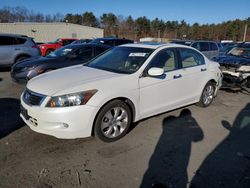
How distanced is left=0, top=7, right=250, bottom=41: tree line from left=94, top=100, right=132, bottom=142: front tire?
209 feet

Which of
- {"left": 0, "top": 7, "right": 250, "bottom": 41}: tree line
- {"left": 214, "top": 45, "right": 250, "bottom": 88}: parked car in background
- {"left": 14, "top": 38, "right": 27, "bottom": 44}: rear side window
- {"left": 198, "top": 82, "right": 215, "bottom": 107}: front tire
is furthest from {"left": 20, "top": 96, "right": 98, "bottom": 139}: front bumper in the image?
{"left": 0, "top": 7, "right": 250, "bottom": 41}: tree line

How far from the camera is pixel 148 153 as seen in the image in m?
3.75

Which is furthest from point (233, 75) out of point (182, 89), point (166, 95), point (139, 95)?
point (139, 95)

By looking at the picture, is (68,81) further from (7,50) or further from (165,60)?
(7,50)

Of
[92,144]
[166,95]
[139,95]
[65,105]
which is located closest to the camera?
[65,105]

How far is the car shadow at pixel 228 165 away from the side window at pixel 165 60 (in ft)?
5.63

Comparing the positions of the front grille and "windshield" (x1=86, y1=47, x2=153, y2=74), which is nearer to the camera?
the front grille

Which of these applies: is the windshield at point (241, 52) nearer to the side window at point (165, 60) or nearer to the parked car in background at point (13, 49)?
the side window at point (165, 60)

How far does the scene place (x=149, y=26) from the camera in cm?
8362

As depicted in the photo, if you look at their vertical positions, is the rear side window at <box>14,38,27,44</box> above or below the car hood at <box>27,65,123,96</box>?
above

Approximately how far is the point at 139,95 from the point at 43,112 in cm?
161

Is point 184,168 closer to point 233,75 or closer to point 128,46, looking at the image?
point 128,46

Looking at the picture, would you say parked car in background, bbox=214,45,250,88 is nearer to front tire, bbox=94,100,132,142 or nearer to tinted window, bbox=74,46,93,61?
tinted window, bbox=74,46,93,61

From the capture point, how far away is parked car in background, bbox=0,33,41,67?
11.0 meters
